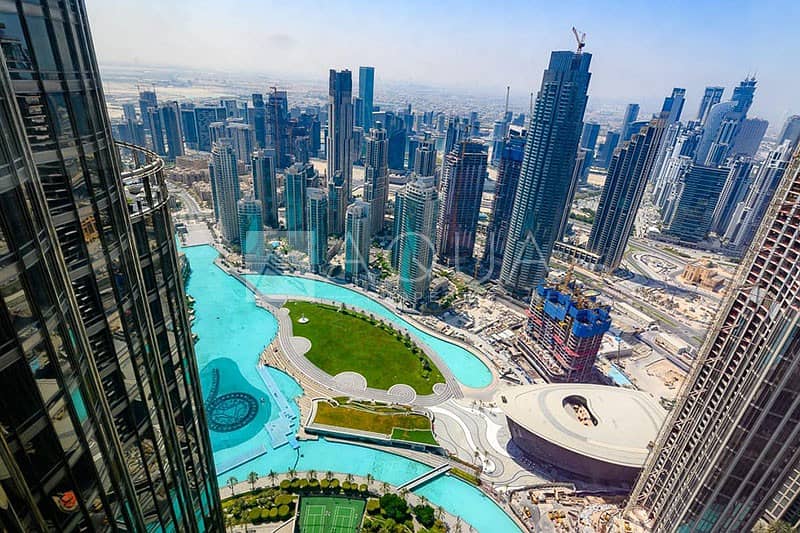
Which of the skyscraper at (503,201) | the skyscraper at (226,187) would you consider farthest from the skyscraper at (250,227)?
the skyscraper at (503,201)

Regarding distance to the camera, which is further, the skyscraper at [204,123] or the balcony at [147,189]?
the skyscraper at [204,123]

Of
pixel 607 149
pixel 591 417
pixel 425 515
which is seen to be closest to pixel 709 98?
pixel 607 149

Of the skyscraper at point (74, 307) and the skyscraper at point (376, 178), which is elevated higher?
the skyscraper at point (74, 307)

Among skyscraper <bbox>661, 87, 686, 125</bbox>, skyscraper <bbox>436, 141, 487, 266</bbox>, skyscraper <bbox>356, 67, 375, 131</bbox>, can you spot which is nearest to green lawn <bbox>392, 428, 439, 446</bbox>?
skyscraper <bbox>436, 141, 487, 266</bbox>

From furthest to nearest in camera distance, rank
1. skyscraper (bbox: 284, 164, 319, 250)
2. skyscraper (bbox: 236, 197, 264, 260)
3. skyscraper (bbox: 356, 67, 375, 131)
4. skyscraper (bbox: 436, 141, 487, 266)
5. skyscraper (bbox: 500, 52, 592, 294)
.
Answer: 1. skyscraper (bbox: 356, 67, 375, 131)
2. skyscraper (bbox: 284, 164, 319, 250)
3. skyscraper (bbox: 436, 141, 487, 266)
4. skyscraper (bbox: 236, 197, 264, 260)
5. skyscraper (bbox: 500, 52, 592, 294)

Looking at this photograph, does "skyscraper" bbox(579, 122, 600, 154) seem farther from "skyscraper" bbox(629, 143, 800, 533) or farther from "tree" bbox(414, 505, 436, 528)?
"tree" bbox(414, 505, 436, 528)

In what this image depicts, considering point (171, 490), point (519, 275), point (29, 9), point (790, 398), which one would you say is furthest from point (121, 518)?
point (519, 275)

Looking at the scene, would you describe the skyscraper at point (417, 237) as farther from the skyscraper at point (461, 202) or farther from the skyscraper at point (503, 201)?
the skyscraper at point (503, 201)

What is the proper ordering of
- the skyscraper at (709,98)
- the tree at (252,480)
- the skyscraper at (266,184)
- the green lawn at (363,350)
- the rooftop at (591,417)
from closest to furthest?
the tree at (252,480)
the rooftop at (591,417)
the green lawn at (363,350)
the skyscraper at (266,184)
the skyscraper at (709,98)
